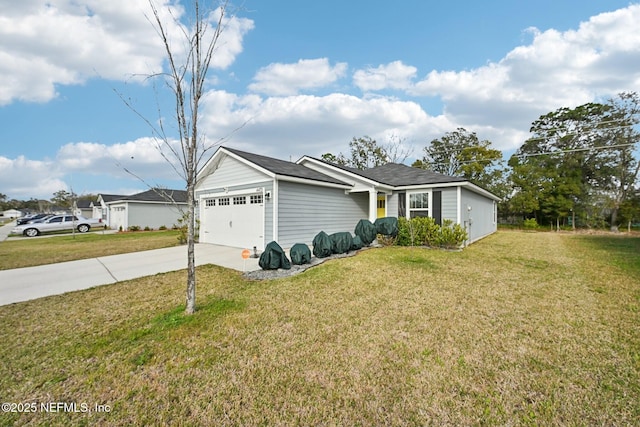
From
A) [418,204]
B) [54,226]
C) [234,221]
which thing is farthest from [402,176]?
[54,226]

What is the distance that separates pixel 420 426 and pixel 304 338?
165cm

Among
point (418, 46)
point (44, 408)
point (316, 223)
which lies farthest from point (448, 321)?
point (418, 46)

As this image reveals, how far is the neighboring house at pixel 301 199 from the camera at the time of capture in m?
9.66

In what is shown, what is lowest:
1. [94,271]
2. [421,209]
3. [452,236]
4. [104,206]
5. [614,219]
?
[94,271]

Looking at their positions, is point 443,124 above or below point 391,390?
above

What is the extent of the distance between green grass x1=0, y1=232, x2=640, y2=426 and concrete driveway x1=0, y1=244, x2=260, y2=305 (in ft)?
2.72

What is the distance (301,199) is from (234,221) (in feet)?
10.1

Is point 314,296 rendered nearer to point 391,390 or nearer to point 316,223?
point 391,390

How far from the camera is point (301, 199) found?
33.8ft

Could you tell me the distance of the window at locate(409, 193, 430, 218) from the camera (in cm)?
1185

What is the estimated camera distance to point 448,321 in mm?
3828

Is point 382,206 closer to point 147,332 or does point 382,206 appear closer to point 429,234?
point 429,234

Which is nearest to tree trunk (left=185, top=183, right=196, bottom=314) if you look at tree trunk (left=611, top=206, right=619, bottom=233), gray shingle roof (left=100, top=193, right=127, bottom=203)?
tree trunk (left=611, top=206, right=619, bottom=233)

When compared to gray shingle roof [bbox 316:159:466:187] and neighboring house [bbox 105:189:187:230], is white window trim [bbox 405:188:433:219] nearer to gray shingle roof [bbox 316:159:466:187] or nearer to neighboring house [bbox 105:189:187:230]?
gray shingle roof [bbox 316:159:466:187]
